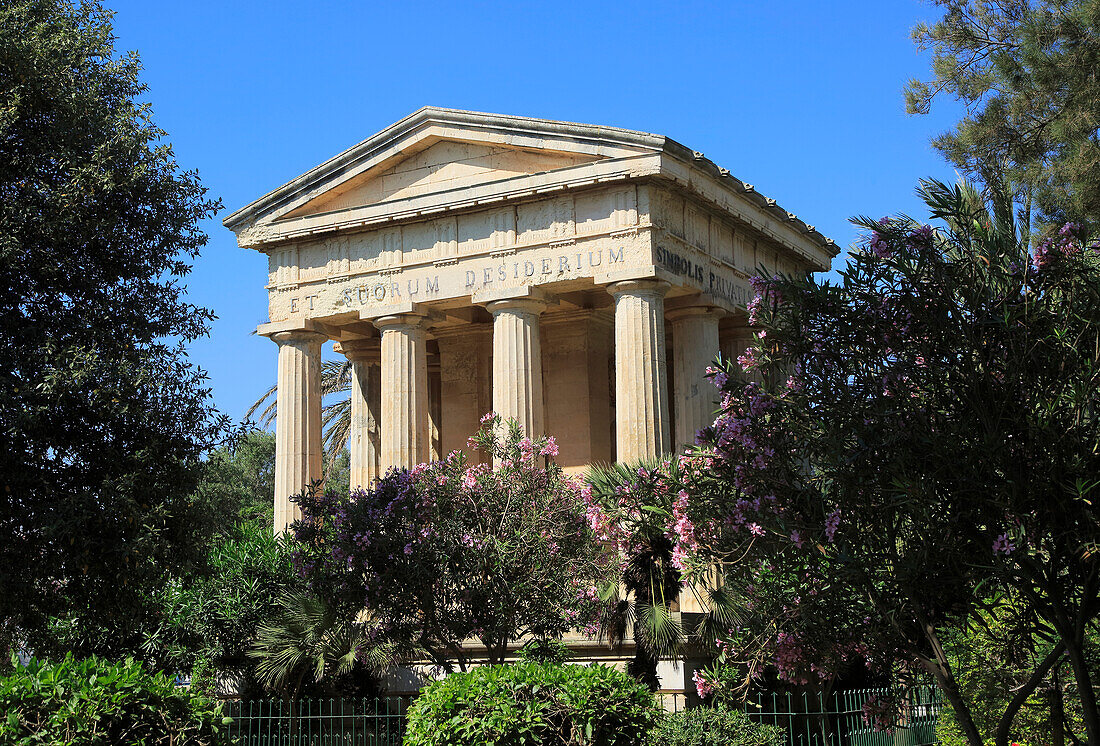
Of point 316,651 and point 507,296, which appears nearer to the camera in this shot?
point 316,651

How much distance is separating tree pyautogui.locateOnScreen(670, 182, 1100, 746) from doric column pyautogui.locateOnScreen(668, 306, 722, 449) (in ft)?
44.9

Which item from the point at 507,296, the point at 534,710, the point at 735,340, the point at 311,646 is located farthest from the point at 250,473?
the point at 534,710

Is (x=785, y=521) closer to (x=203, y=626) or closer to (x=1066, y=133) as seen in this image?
(x=1066, y=133)

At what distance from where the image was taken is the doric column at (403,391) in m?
23.0

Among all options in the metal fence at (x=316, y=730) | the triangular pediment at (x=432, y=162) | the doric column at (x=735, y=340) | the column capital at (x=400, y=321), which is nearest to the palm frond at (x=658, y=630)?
the metal fence at (x=316, y=730)

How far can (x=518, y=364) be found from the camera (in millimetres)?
22125

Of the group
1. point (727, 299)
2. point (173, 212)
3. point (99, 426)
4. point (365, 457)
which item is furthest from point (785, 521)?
point (365, 457)

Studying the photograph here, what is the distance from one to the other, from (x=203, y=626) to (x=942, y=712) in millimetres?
10766

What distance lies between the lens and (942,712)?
15.5 metres

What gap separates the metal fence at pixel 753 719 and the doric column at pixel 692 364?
6.67m

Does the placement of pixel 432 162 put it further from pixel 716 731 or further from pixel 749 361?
pixel 749 361

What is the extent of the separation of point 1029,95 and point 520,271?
9397 millimetres

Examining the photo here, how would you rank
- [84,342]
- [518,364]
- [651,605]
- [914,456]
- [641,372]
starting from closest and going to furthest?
[914,456], [84,342], [651,605], [641,372], [518,364]

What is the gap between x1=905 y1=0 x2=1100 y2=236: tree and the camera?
653 inches
